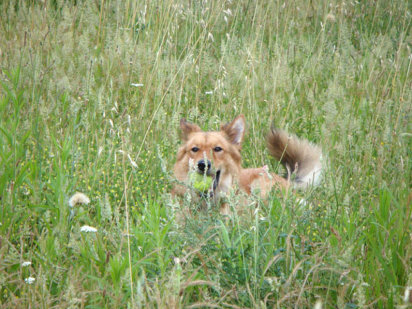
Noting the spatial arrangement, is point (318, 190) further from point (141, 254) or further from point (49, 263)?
point (49, 263)

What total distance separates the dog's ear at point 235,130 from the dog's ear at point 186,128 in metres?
0.21

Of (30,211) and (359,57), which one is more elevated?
(359,57)

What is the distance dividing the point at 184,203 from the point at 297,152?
2.05 m

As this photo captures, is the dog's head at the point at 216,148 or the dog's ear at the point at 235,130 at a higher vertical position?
the dog's ear at the point at 235,130

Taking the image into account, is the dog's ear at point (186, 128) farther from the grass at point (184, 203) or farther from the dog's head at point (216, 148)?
the grass at point (184, 203)

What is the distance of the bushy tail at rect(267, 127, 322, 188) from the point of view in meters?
3.77

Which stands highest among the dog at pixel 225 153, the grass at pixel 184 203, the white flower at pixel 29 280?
the grass at pixel 184 203

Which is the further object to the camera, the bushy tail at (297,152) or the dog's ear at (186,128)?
the dog's ear at (186,128)

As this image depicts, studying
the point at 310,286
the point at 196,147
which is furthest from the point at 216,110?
the point at 310,286

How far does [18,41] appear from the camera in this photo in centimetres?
504

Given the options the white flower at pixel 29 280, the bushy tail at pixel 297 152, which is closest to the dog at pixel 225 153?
the bushy tail at pixel 297 152

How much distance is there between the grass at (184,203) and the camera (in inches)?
76.8

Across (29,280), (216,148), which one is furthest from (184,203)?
(216,148)

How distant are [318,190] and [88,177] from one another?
4.40 ft
